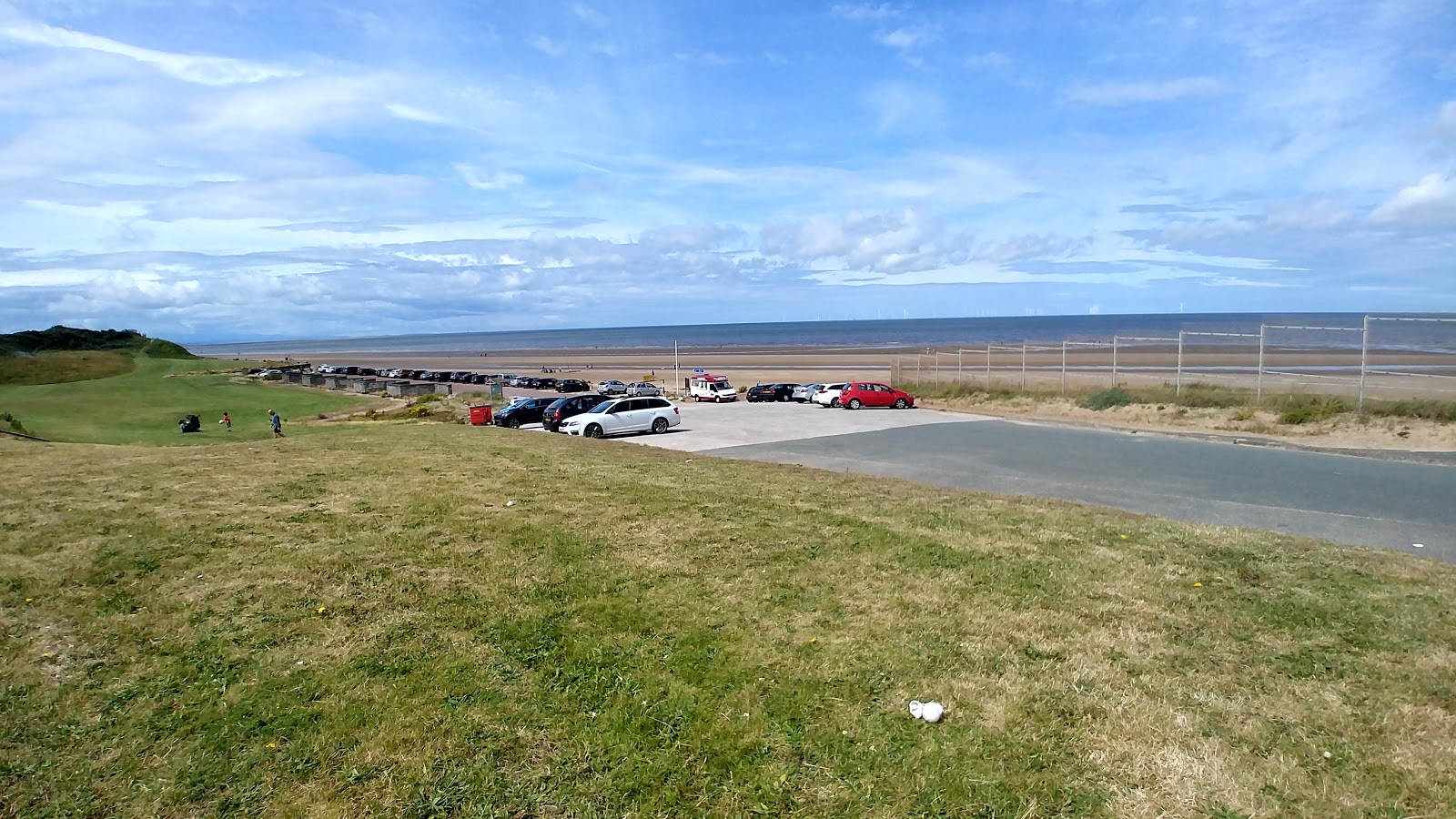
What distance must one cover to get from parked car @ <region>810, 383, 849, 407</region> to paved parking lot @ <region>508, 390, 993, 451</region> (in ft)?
2.17

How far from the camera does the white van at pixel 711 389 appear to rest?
49594 mm

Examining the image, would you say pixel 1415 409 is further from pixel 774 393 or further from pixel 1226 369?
pixel 1226 369

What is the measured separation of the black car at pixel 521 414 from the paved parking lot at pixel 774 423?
1.61 feet

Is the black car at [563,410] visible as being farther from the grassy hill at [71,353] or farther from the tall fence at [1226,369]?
the grassy hill at [71,353]

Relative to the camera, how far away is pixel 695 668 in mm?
5262

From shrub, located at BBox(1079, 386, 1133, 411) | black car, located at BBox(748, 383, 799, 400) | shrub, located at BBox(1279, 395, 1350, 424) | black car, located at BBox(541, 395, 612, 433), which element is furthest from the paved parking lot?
shrub, located at BBox(1279, 395, 1350, 424)

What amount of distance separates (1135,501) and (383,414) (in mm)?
34686

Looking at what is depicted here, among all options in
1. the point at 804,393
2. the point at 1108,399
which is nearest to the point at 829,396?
the point at 804,393

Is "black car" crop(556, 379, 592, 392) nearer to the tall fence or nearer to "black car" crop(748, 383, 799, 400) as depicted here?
"black car" crop(748, 383, 799, 400)

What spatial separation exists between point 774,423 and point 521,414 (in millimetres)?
11478

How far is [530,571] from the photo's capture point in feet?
23.7

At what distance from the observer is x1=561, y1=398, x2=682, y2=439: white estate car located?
29016 mm

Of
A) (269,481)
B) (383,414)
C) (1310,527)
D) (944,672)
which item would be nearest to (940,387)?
(383,414)

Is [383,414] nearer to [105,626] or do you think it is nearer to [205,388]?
[205,388]
